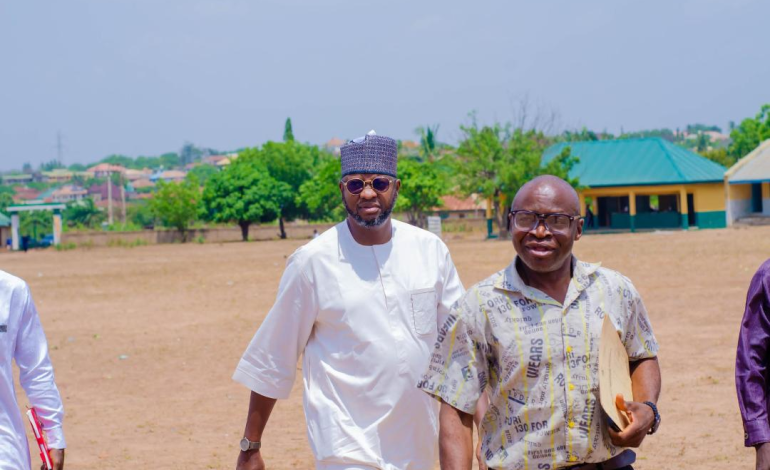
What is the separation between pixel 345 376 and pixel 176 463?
4.34 meters

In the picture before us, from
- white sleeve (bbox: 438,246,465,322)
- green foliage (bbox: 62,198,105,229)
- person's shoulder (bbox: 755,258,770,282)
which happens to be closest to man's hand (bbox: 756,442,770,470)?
person's shoulder (bbox: 755,258,770,282)

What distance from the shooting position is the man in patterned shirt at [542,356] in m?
3.03

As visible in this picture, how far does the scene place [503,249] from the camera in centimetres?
3619

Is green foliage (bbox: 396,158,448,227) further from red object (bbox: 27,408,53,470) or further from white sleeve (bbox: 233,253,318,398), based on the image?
red object (bbox: 27,408,53,470)

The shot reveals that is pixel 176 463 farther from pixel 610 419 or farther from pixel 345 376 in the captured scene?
pixel 610 419

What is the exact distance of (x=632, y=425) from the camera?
2982 mm

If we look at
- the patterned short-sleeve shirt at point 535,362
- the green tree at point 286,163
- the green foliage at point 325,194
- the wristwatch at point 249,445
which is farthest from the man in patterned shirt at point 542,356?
the green tree at point 286,163

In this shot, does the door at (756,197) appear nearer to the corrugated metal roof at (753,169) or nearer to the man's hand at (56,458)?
the corrugated metal roof at (753,169)

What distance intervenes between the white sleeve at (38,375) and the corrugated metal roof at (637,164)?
48.2 metres

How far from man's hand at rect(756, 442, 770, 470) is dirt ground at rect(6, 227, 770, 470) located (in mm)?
3725

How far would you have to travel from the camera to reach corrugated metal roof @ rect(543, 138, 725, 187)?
50.6 metres

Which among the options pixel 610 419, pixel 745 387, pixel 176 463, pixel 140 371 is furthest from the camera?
pixel 140 371

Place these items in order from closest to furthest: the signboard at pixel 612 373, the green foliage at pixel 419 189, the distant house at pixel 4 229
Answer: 1. the signboard at pixel 612 373
2. the green foliage at pixel 419 189
3. the distant house at pixel 4 229

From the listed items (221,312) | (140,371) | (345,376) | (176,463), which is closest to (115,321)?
(221,312)
